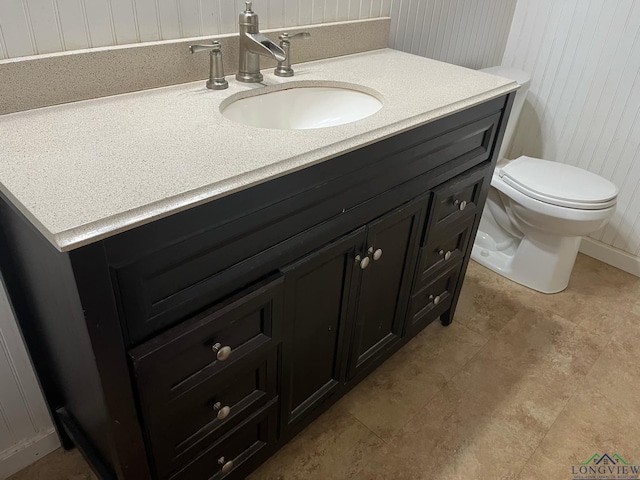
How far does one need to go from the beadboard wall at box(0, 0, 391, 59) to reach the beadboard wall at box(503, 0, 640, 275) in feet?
3.99

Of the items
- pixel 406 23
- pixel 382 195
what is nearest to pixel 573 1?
pixel 406 23

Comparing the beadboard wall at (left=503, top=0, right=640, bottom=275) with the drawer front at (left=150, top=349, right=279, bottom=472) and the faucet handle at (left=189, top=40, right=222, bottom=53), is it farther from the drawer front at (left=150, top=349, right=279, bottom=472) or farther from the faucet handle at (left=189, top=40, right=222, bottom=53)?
the drawer front at (left=150, top=349, right=279, bottom=472)

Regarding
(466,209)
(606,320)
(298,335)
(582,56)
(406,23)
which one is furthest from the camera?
(582,56)

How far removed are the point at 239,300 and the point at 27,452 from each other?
805mm

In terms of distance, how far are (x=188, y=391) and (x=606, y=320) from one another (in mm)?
1629

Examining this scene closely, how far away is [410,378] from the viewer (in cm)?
156

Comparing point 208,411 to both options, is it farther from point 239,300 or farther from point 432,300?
point 432,300

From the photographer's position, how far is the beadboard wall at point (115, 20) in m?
0.91

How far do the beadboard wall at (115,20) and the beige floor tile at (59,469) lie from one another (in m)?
0.95

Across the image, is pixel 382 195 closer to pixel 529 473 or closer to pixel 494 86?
pixel 494 86

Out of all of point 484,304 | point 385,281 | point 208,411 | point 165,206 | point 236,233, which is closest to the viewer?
point 165,206

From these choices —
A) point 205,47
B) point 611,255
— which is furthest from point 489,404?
point 205,47

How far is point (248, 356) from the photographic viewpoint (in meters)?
0.95

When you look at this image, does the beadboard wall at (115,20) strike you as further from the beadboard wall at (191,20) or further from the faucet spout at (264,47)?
the faucet spout at (264,47)
